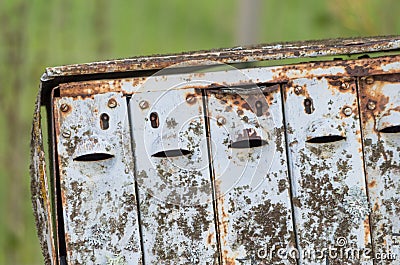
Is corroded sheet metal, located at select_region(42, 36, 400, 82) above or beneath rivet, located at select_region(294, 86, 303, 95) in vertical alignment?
above

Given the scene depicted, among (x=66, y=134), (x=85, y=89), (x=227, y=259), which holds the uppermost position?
(x=85, y=89)

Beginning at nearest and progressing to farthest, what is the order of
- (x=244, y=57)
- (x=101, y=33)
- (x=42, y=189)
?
(x=244, y=57) < (x=42, y=189) < (x=101, y=33)

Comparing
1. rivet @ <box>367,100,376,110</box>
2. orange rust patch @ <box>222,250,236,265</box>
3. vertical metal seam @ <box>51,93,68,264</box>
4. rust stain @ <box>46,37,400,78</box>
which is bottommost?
orange rust patch @ <box>222,250,236,265</box>

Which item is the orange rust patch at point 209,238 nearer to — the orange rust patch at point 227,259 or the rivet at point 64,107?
the orange rust patch at point 227,259

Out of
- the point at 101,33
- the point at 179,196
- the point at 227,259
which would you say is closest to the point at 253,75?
the point at 179,196

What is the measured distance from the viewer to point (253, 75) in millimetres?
2822

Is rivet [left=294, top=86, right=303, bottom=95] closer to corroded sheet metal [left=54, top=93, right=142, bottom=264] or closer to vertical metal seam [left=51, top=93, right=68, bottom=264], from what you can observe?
corroded sheet metal [left=54, top=93, right=142, bottom=264]

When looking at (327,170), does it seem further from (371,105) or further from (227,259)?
(227,259)

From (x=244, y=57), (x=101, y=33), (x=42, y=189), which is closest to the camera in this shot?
(x=244, y=57)

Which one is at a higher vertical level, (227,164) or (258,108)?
(258,108)

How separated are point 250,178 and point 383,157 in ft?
1.57

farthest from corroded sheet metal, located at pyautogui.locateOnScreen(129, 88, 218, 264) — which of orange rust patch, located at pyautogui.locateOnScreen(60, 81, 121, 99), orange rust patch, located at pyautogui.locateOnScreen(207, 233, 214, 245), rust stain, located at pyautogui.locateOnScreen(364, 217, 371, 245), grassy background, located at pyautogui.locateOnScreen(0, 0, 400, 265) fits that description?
grassy background, located at pyautogui.locateOnScreen(0, 0, 400, 265)

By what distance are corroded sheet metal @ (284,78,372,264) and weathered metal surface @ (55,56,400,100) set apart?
0.04m

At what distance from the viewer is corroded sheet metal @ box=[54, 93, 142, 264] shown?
2.84 m
